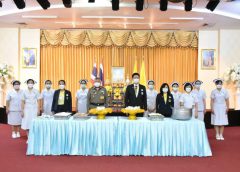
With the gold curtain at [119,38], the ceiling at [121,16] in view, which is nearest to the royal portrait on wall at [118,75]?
the gold curtain at [119,38]

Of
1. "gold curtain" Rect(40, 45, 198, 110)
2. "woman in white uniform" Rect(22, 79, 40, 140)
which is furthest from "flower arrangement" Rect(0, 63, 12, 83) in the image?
"woman in white uniform" Rect(22, 79, 40, 140)

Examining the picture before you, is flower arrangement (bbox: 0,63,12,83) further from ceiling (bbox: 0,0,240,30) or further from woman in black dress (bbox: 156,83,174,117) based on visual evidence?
woman in black dress (bbox: 156,83,174,117)

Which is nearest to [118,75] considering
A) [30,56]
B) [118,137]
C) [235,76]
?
[30,56]

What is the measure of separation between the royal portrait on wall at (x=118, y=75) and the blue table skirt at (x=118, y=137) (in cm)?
522

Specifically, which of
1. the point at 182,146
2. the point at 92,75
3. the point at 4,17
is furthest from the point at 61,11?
the point at 182,146

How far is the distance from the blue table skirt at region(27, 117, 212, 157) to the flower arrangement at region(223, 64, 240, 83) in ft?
17.3

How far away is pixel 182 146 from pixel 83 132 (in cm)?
166

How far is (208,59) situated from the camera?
10.9 metres

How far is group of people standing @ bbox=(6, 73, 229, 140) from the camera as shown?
21.4 ft

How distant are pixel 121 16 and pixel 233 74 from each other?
13.2 feet

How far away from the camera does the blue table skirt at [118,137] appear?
18.0ft

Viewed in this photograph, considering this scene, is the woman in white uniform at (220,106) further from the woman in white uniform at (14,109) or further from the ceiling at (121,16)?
the woman in white uniform at (14,109)

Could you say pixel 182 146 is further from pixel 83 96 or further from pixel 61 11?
pixel 61 11

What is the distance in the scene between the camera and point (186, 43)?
10898 millimetres
